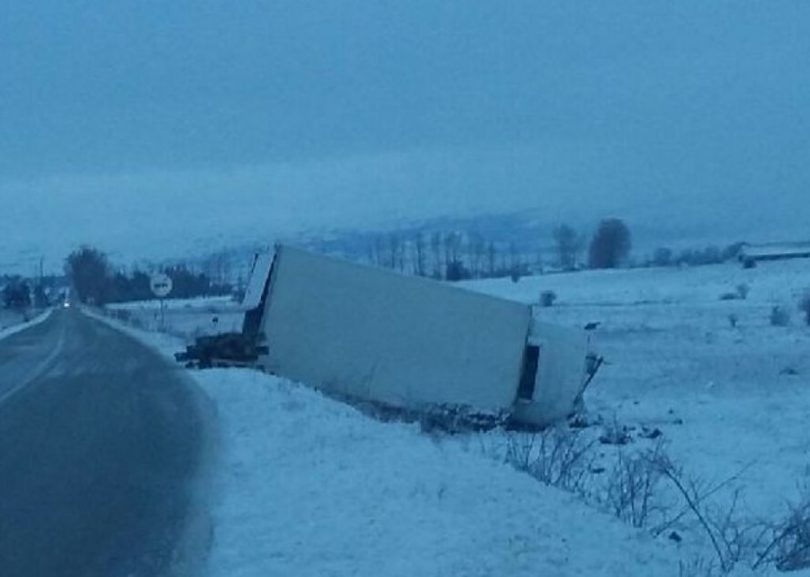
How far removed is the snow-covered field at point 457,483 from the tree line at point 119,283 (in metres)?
99.9

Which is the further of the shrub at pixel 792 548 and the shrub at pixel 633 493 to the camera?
the shrub at pixel 633 493

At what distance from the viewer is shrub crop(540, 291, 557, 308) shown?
9657cm

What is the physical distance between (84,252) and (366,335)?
160788 millimetres

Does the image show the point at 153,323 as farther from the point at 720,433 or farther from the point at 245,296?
the point at 720,433

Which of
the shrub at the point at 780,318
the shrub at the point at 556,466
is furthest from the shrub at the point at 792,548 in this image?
the shrub at the point at 780,318

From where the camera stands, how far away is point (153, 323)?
86.6 metres

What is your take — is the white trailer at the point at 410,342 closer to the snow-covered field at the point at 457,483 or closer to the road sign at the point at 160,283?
the snow-covered field at the point at 457,483

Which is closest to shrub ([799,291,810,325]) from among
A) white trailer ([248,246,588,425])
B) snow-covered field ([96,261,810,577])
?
snow-covered field ([96,261,810,577])

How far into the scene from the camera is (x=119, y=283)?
179 m

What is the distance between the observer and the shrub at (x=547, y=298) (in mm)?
96575

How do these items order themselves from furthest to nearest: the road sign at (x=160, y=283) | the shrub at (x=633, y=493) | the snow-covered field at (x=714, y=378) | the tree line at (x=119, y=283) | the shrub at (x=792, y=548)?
the tree line at (x=119, y=283)
the road sign at (x=160, y=283)
the snow-covered field at (x=714, y=378)
the shrub at (x=633, y=493)
the shrub at (x=792, y=548)

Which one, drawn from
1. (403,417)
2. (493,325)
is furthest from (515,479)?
(493,325)

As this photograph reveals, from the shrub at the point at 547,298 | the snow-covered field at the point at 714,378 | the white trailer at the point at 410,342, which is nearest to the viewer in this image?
the snow-covered field at the point at 714,378

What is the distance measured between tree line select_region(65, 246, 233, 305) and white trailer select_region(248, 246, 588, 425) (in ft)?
322
